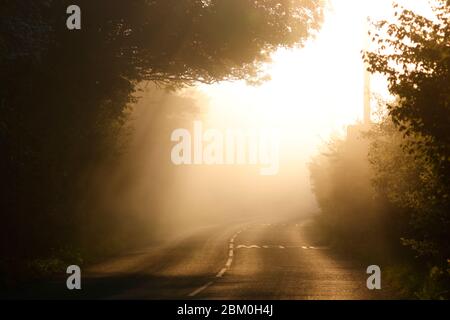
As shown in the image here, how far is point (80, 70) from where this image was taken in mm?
28344

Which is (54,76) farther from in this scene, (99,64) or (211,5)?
(211,5)

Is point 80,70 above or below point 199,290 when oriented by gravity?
above

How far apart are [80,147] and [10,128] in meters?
5.08

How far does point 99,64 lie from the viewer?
28.9 m

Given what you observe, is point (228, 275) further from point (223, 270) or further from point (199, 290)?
point (199, 290)

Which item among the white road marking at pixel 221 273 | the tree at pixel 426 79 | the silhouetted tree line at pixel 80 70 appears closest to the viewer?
the tree at pixel 426 79

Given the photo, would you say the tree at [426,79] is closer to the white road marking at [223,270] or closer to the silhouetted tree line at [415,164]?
the silhouetted tree line at [415,164]

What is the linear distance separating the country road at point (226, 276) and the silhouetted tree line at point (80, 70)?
98.5 inches

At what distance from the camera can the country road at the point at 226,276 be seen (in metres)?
19.0

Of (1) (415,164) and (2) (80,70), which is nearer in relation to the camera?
(1) (415,164)

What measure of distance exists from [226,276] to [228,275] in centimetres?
38

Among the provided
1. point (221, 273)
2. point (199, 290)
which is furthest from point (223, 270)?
point (199, 290)

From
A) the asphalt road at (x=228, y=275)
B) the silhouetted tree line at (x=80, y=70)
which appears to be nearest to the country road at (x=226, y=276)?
the asphalt road at (x=228, y=275)
